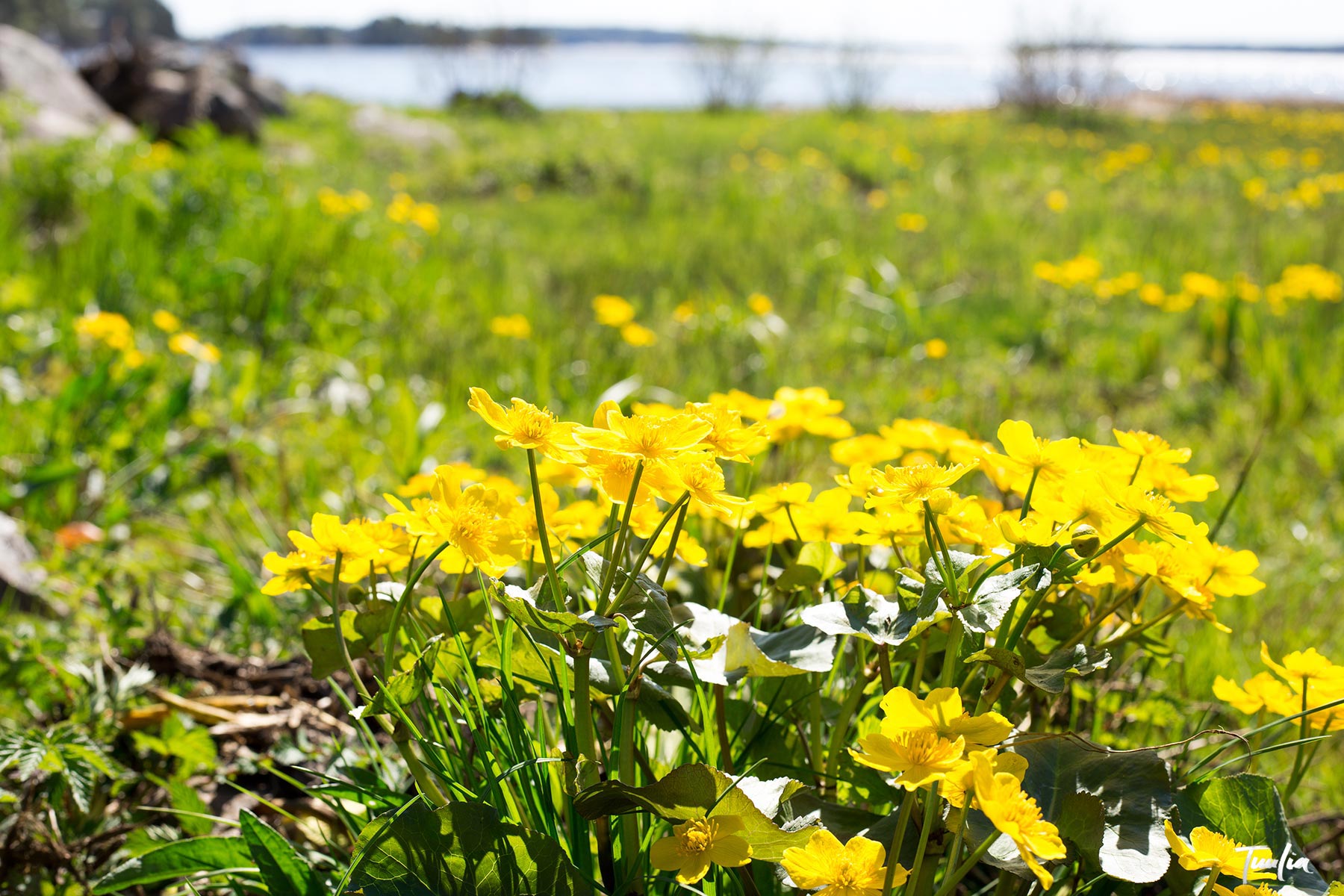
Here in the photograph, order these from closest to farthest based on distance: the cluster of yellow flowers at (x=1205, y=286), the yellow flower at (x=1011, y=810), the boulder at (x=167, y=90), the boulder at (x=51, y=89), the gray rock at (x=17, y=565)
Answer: the yellow flower at (x=1011, y=810) < the gray rock at (x=17, y=565) < the cluster of yellow flowers at (x=1205, y=286) < the boulder at (x=51, y=89) < the boulder at (x=167, y=90)

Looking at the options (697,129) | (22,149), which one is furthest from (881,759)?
(697,129)

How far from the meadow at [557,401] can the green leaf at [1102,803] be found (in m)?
0.08

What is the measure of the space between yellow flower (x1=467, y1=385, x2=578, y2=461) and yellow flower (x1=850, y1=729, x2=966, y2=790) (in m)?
0.32

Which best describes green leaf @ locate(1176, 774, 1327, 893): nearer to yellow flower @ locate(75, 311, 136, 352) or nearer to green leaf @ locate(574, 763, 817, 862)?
green leaf @ locate(574, 763, 817, 862)

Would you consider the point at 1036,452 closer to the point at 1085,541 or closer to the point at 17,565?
the point at 1085,541

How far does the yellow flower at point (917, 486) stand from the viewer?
79 cm

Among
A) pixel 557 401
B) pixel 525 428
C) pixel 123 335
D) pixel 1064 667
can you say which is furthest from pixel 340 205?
pixel 1064 667

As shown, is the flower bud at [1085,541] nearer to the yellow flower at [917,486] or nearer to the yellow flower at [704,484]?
the yellow flower at [917,486]

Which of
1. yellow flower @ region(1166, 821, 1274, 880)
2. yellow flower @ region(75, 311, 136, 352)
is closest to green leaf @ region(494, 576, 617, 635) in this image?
yellow flower @ region(1166, 821, 1274, 880)

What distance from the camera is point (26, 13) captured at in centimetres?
3133

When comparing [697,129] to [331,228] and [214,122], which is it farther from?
[331,228]

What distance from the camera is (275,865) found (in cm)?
96

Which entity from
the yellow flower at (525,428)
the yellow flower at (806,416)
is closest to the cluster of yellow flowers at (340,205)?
the yellow flower at (806,416)

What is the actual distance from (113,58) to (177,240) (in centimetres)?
717
